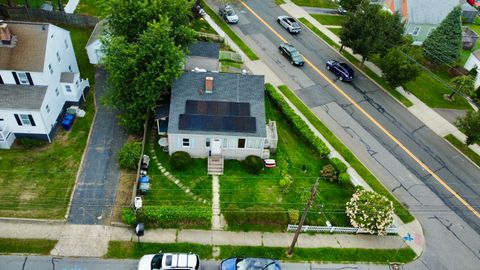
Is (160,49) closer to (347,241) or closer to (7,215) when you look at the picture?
(7,215)

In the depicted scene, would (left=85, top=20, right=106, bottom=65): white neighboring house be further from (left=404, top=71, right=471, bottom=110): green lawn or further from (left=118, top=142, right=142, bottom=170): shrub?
(left=404, top=71, right=471, bottom=110): green lawn

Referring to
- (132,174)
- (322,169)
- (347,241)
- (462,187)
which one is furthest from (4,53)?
(462,187)

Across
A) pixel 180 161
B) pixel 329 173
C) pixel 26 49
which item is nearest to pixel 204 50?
pixel 180 161

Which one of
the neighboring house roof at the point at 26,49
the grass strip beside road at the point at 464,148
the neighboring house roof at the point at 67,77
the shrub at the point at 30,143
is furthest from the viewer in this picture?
the grass strip beside road at the point at 464,148

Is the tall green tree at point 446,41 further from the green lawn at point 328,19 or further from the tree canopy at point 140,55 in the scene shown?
the tree canopy at point 140,55

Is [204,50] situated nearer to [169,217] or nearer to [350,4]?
[169,217]

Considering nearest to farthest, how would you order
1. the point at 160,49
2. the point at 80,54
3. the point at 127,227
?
the point at 127,227 → the point at 160,49 → the point at 80,54

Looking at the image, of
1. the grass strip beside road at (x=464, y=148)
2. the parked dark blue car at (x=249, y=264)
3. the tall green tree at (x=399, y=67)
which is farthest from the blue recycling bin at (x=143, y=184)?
the grass strip beside road at (x=464, y=148)
